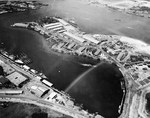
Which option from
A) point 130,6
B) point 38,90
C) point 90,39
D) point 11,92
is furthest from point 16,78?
point 130,6

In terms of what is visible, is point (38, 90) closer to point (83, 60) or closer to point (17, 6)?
point (83, 60)

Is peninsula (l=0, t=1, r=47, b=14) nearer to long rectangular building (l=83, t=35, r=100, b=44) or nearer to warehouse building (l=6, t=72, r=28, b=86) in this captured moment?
long rectangular building (l=83, t=35, r=100, b=44)

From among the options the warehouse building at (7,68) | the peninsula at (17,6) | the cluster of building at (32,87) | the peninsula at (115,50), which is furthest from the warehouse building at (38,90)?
the peninsula at (17,6)

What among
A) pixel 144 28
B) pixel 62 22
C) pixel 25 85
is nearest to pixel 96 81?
pixel 25 85

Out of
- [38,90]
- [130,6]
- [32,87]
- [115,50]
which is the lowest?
[38,90]

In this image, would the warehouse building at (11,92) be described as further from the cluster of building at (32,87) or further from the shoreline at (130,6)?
the shoreline at (130,6)

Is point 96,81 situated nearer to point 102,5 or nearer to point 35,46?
point 35,46

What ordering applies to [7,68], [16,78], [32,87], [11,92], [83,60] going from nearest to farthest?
1. [11,92]
2. [32,87]
3. [16,78]
4. [7,68]
5. [83,60]
